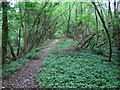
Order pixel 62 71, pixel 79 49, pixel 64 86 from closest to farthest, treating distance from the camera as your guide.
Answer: pixel 64 86 < pixel 62 71 < pixel 79 49

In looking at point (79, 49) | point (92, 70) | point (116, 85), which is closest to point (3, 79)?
point (92, 70)

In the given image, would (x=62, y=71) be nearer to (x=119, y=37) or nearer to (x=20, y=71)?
(x=20, y=71)

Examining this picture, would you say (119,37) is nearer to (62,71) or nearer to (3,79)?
(62,71)

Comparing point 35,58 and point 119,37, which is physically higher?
point 119,37

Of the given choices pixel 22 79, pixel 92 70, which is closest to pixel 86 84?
pixel 92 70

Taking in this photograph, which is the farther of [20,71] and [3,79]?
[20,71]

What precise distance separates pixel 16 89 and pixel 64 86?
1.97 m

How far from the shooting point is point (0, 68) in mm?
6465

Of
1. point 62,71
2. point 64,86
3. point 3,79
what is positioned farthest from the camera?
point 62,71

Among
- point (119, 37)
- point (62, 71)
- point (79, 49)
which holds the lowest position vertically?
point (62, 71)

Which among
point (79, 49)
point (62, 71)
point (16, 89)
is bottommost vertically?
point (16, 89)

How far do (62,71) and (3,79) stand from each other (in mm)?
2855

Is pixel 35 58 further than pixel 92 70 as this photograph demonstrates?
Yes

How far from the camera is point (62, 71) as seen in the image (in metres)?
6.01
